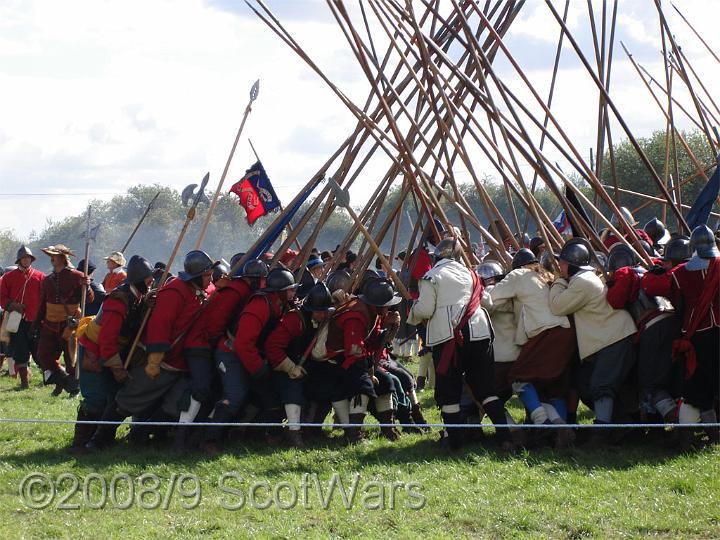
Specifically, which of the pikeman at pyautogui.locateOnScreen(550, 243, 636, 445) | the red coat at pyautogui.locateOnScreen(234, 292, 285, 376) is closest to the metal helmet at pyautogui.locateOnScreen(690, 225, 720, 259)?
the pikeman at pyautogui.locateOnScreen(550, 243, 636, 445)

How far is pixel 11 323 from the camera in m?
12.8

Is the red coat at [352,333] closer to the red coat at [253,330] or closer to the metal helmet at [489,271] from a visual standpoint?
the red coat at [253,330]

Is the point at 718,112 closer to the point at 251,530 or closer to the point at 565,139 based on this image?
the point at 565,139

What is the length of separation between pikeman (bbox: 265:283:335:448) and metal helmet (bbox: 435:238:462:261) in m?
0.97

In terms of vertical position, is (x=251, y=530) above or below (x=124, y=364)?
below

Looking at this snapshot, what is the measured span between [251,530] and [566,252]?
3443mm

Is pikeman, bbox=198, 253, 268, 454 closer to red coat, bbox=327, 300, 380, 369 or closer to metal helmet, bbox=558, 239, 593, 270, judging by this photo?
red coat, bbox=327, 300, 380, 369

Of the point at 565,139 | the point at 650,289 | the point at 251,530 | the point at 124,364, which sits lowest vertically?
the point at 251,530

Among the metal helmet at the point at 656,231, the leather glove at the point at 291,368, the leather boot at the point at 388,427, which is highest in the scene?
the metal helmet at the point at 656,231

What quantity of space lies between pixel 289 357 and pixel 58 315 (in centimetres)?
454

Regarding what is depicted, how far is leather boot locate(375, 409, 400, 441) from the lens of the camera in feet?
28.3

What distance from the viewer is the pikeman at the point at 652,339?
26.0ft

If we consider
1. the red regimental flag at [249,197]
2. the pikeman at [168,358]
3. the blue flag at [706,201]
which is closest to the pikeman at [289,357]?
the pikeman at [168,358]

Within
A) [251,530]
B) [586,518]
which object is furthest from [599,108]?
[251,530]
